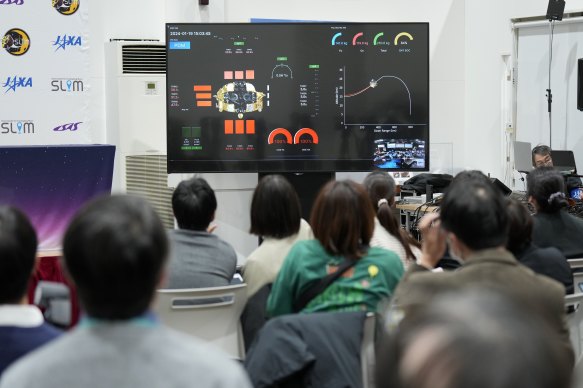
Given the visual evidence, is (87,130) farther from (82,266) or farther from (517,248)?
(82,266)

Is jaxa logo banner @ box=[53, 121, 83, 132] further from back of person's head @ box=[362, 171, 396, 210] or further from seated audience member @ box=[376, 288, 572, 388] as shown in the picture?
seated audience member @ box=[376, 288, 572, 388]

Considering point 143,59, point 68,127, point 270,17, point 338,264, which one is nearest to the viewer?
point 338,264

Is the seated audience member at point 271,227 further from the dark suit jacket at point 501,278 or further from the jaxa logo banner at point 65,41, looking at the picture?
the jaxa logo banner at point 65,41

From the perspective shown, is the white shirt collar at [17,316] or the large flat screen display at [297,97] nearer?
the white shirt collar at [17,316]

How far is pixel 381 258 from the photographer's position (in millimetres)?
3094

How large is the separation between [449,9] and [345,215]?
6.03m

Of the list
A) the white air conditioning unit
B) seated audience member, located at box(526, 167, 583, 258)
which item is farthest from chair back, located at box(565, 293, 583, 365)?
the white air conditioning unit

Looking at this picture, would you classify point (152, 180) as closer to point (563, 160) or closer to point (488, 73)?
point (488, 73)

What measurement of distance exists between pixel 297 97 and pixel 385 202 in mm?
2538

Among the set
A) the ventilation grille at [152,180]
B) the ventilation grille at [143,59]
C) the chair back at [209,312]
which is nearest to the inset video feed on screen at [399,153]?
the ventilation grille at [152,180]

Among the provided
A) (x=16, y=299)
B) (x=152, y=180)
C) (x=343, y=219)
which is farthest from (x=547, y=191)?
(x=152, y=180)

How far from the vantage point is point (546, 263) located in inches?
139

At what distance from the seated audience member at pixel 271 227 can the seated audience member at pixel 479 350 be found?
308cm

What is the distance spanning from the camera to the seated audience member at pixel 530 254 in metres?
3.52
